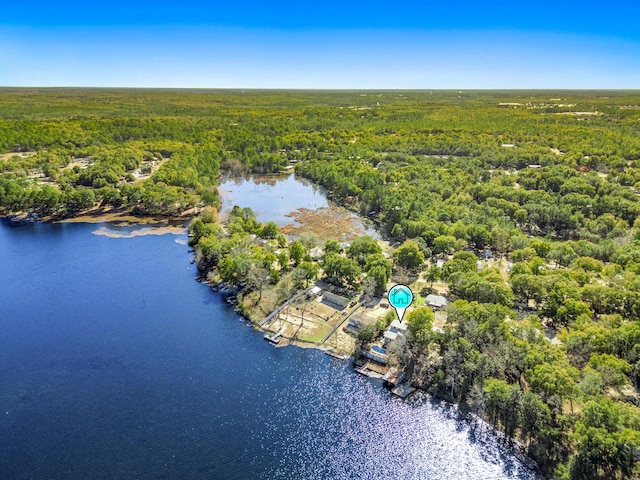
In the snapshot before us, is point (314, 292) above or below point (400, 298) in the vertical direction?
below

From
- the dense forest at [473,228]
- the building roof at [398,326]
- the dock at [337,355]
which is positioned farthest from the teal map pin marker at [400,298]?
the dock at [337,355]

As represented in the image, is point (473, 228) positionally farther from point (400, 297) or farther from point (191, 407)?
point (191, 407)

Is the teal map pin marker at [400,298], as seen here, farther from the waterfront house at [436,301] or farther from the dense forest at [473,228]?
the dense forest at [473,228]

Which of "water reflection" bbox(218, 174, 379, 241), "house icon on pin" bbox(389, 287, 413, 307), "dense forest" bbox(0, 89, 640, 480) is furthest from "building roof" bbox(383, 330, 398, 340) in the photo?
"water reflection" bbox(218, 174, 379, 241)

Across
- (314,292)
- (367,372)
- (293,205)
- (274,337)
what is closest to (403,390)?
(367,372)

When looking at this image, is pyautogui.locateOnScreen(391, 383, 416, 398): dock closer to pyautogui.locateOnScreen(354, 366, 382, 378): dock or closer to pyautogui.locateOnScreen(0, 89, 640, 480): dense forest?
pyautogui.locateOnScreen(0, 89, 640, 480): dense forest

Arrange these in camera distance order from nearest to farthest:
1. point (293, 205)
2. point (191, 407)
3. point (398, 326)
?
point (191, 407) → point (398, 326) → point (293, 205)
